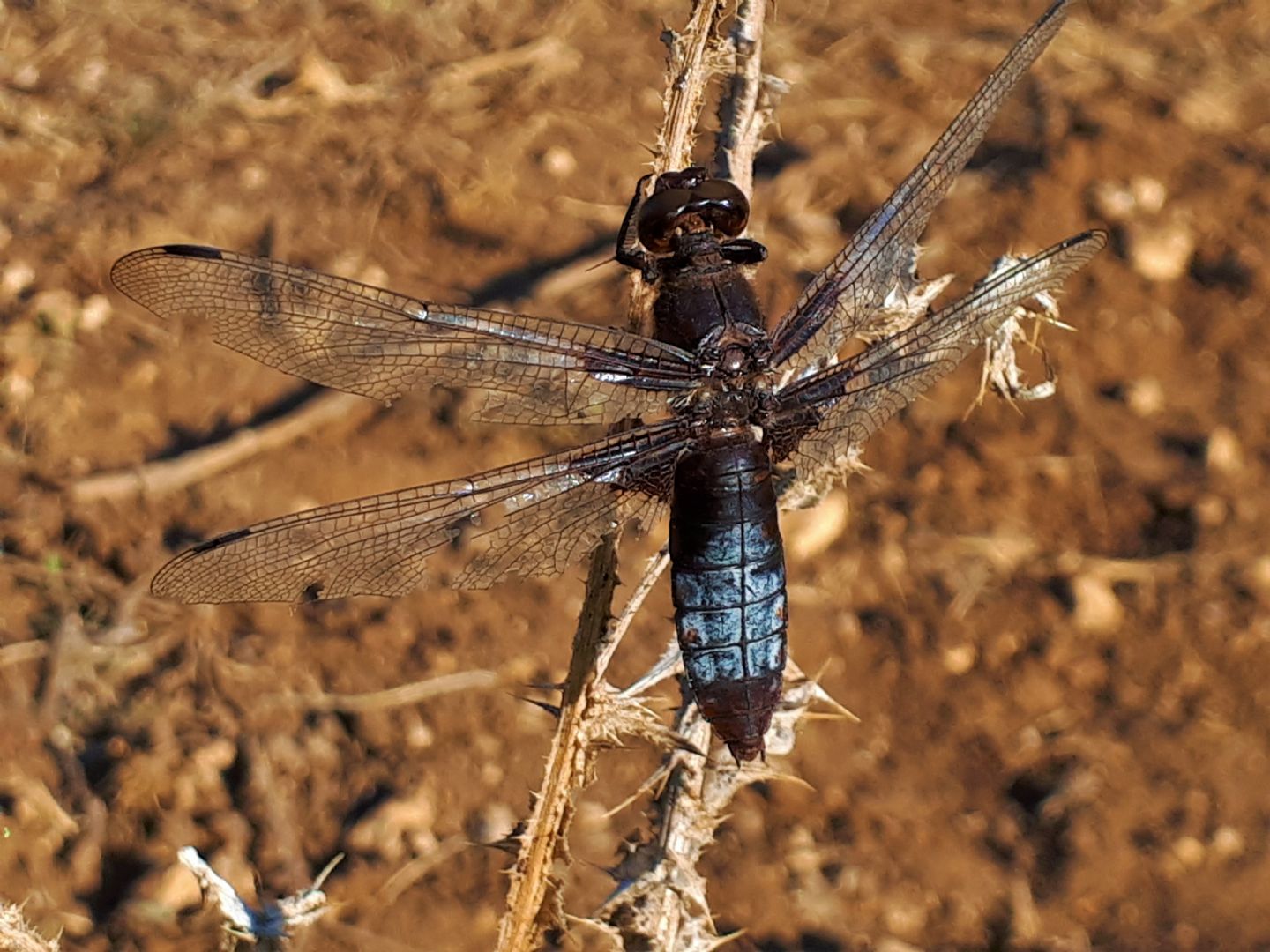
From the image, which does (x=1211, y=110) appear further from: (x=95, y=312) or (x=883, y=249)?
(x=95, y=312)

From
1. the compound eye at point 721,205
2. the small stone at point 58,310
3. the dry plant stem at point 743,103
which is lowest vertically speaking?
the compound eye at point 721,205

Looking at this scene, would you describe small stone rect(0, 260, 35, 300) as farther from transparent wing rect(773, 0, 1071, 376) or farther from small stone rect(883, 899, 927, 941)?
small stone rect(883, 899, 927, 941)

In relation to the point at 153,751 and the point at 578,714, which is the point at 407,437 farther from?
the point at 578,714

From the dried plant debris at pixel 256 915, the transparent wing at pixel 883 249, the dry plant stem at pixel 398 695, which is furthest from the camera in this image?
the dry plant stem at pixel 398 695

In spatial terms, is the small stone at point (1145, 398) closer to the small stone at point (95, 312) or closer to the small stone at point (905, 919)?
the small stone at point (905, 919)

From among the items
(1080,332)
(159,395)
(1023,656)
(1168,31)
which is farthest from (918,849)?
(1168,31)

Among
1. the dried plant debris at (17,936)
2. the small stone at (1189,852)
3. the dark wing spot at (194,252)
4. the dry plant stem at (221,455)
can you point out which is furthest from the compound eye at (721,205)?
the small stone at (1189,852)

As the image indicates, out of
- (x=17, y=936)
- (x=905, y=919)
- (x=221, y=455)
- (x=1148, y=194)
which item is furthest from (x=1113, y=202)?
(x=17, y=936)
